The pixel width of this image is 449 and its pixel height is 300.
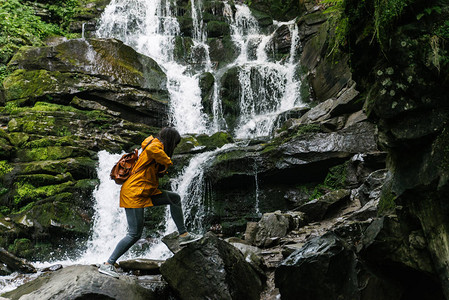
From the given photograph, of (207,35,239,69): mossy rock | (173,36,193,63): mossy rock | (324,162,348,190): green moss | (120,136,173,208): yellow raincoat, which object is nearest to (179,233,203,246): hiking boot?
(120,136,173,208): yellow raincoat

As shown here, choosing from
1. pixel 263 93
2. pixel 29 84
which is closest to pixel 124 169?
pixel 29 84

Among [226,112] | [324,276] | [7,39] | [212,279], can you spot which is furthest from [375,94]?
[7,39]

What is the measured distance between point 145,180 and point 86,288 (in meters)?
1.42

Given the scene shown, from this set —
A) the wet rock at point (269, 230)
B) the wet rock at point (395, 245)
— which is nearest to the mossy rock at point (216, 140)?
the wet rock at point (269, 230)

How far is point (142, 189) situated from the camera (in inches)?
165

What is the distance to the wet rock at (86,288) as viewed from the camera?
385 centimetres

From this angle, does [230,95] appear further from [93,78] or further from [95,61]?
[95,61]

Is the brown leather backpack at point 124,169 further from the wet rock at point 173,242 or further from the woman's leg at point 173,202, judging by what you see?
the wet rock at point 173,242

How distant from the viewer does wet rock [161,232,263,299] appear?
14.0 feet

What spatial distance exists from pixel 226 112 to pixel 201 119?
4.31ft

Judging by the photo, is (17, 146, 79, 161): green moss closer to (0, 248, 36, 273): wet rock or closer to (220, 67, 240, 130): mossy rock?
(0, 248, 36, 273): wet rock

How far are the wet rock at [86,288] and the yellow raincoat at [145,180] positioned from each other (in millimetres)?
953

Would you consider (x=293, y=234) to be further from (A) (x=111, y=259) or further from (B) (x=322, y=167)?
(A) (x=111, y=259)

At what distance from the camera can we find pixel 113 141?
12695mm
